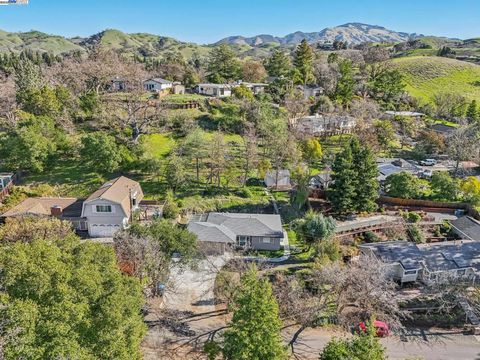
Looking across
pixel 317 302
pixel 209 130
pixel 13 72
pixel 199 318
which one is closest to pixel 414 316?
pixel 317 302

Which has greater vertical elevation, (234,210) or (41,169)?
(41,169)

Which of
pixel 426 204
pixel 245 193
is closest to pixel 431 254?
pixel 426 204

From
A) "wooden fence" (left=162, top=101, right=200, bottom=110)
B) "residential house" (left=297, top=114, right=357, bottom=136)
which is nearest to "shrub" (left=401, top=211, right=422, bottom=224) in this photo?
"residential house" (left=297, top=114, right=357, bottom=136)

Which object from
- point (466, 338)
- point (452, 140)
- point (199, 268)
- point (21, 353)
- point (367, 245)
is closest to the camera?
point (21, 353)

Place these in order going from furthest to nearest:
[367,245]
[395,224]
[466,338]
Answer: [395,224], [367,245], [466,338]

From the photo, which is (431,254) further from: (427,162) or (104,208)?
(104,208)

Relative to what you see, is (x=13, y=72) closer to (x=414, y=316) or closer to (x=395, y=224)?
(x=395, y=224)

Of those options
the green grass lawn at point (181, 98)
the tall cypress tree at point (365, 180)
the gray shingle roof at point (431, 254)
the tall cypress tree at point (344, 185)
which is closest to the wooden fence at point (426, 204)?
the tall cypress tree at point (365, 180)

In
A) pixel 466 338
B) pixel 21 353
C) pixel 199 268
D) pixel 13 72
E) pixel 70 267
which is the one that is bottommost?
pixel 466 338
